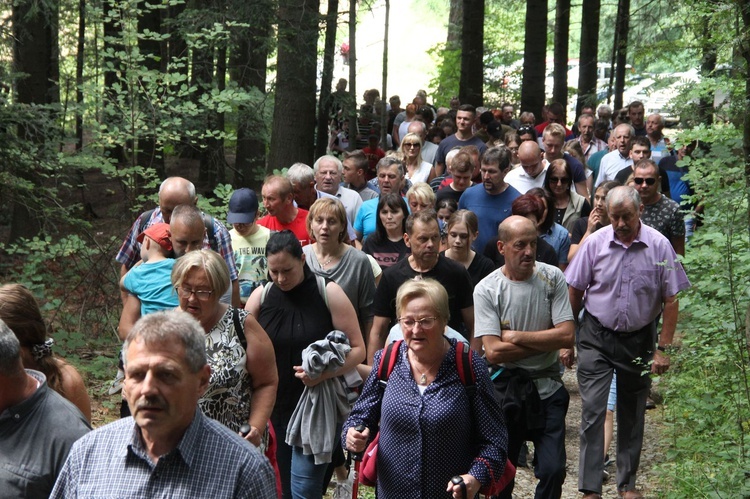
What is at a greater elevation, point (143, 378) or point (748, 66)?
point (748, 66)

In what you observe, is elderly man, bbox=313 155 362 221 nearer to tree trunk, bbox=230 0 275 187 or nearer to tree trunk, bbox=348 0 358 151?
tree trunk, bbox=230 0 275 187

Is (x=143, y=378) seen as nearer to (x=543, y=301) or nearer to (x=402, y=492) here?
(x=402, y=492)

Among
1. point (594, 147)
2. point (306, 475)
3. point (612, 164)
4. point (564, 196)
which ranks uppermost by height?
point (594, 147)

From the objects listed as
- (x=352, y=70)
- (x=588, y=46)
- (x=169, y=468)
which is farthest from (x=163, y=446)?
(x=588, y=46)

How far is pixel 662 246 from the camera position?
7.65 meters

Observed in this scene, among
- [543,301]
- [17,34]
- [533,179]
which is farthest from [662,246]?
[17,34]

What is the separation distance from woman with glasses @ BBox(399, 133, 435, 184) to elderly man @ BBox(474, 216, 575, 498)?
611cm

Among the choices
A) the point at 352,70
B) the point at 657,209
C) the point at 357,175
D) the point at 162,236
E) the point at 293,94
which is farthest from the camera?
the point at 352,70

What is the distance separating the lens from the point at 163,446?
3.42m

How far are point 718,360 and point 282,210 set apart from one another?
361 centimetres

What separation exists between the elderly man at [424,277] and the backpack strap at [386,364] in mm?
1713

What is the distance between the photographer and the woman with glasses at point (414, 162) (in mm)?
12789

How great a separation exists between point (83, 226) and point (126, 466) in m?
9.00

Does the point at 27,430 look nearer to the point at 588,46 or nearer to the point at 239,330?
the point at 239,330
